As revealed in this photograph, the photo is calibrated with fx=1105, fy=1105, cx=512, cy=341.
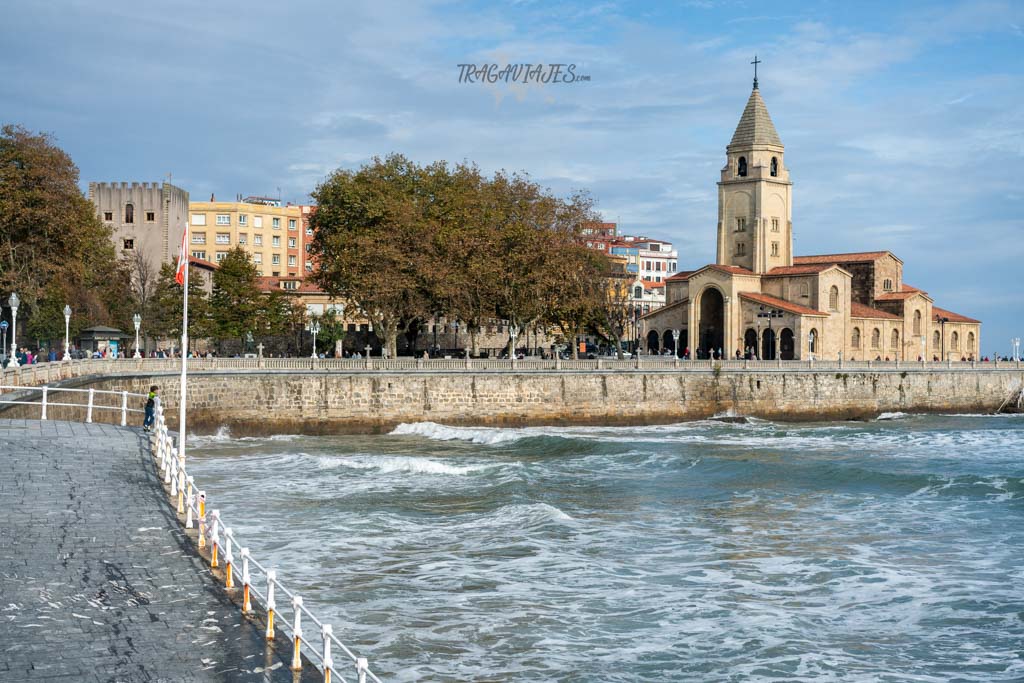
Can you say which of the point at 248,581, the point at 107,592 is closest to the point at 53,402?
the point at 107,592

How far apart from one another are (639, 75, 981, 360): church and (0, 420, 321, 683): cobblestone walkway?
5750 cm

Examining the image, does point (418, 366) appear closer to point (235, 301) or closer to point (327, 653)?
point (235, 301)

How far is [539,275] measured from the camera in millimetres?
55344

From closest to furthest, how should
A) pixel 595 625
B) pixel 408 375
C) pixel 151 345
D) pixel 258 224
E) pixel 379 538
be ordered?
pixel 595 625 → pixel 379 538 → pixel 408 375 → pixel 151 345 → pixel 258 224

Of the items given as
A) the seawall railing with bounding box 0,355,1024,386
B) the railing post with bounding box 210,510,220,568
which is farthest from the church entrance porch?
the railing post with bounding box 210,510,220,568

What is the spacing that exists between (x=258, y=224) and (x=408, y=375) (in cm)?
6847

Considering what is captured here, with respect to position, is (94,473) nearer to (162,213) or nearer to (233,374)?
(233,374)

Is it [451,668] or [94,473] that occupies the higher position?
[94,473]

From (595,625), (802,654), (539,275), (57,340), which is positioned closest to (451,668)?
(595,625)

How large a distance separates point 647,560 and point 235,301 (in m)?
55.9

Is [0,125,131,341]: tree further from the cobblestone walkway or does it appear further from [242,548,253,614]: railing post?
[242,548,253,614]: railing post

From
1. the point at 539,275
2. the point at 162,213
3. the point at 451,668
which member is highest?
the point at 162,213

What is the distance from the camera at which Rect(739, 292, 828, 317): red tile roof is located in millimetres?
71688

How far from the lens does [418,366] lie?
165 feet
